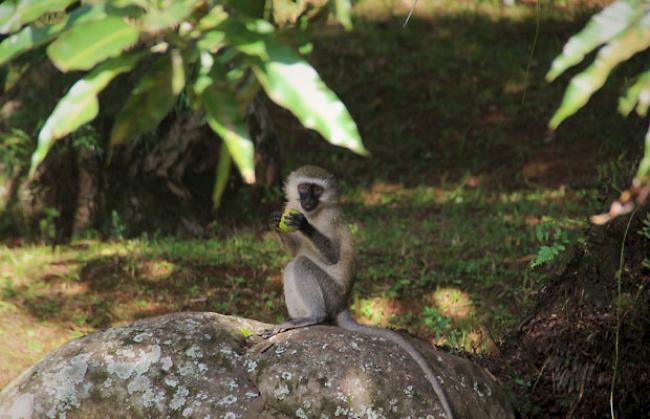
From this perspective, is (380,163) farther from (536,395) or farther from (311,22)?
(311,22)

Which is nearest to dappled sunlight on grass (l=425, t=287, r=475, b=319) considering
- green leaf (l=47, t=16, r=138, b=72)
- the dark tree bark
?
the dark tree bark

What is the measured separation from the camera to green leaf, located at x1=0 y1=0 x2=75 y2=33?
1.38m

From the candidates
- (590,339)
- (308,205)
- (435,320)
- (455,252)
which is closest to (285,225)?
(308,205)

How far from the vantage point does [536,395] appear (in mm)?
4934

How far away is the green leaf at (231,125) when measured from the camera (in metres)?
1.35

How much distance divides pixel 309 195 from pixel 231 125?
3524 mm

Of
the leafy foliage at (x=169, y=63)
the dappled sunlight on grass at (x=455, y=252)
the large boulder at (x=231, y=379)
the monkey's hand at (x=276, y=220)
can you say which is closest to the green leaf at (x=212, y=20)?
the leafy foliage at (x=169, y=63)

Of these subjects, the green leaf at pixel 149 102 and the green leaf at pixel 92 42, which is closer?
the green leaf at pixel 92 42

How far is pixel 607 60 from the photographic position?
137 centimetres

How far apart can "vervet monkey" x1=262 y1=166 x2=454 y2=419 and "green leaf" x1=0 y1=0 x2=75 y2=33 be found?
3.24m

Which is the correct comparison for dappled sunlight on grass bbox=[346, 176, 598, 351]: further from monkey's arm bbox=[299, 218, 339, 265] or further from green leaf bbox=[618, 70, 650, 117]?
green leaf bbox=[618, 70, 650, 117]

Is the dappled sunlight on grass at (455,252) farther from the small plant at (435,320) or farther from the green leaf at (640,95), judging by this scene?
the green leaf at (640,95)

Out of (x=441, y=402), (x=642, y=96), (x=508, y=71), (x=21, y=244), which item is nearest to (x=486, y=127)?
(x=508, y=71)

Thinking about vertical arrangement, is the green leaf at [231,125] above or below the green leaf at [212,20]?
below
